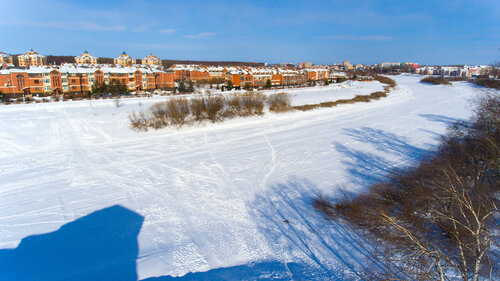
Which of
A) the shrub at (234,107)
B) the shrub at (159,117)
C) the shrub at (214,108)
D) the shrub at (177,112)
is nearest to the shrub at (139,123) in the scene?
the shrub at (159,117)

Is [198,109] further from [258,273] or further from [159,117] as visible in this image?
[258,273]

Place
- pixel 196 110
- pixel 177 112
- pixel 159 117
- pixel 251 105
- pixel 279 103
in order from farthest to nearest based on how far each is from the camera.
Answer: pixel 279 103
pixel 251 105
pixel 196 110
pixel 177 112
pixel 159 117

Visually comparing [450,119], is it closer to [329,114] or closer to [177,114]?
[329,114]

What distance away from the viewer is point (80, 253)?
6570 millimetres

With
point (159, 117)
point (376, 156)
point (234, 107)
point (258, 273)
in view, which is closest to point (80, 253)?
point (258, 273)

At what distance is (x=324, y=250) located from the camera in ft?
21.8

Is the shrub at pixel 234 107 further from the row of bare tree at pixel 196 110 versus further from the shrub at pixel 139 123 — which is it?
the shrub at pixel 139 123

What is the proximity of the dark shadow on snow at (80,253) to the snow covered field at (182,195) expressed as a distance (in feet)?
0.10

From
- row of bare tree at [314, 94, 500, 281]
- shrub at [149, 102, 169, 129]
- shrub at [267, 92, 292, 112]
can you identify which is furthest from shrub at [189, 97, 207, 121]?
row of bare tree at [314, 94, 500, 281]

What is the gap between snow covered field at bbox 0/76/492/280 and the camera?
248 inches

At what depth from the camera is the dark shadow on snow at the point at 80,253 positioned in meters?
5.92

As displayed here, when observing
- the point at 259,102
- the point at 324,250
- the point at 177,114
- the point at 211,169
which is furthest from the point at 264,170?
the point at 259,102

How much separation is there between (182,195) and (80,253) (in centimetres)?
356

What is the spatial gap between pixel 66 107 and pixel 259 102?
57.4 feet
